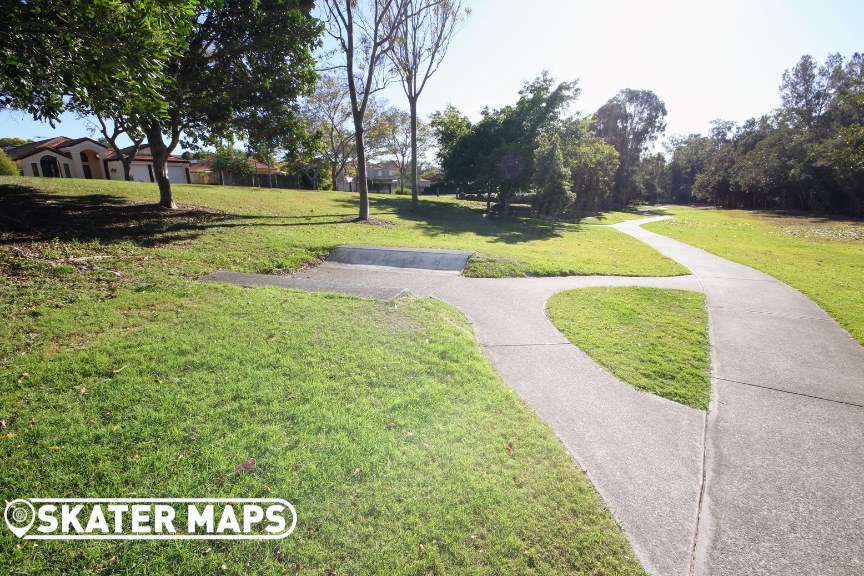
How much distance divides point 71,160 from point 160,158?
107ft

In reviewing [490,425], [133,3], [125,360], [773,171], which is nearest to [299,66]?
[133,3]

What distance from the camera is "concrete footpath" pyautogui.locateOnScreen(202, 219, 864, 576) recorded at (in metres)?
2.50

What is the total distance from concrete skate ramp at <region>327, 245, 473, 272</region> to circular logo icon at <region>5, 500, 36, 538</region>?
8.36 m

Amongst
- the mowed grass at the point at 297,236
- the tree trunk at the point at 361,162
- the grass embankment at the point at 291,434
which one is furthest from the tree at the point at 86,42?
the tree trunk at the point at 361,162

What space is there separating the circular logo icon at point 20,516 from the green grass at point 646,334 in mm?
5267

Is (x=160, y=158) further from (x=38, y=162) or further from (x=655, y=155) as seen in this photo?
(x=655, y=155)

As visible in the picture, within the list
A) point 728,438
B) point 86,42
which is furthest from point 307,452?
point 86,42

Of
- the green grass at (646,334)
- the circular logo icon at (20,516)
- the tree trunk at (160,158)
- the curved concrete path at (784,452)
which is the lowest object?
the curved concrete path at (784,452)

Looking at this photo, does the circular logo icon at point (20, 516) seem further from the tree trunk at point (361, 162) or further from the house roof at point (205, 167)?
the house roof at point (205, 167)

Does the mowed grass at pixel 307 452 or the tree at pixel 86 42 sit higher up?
the tree at pixel 86 42

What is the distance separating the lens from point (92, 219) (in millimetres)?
10953

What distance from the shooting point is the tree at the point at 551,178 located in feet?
74.4

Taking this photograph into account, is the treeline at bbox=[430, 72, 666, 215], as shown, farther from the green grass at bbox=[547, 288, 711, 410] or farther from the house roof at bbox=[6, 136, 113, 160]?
the house roof at bbox=[6, 136, 113, 160]

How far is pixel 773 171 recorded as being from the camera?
47281mm
